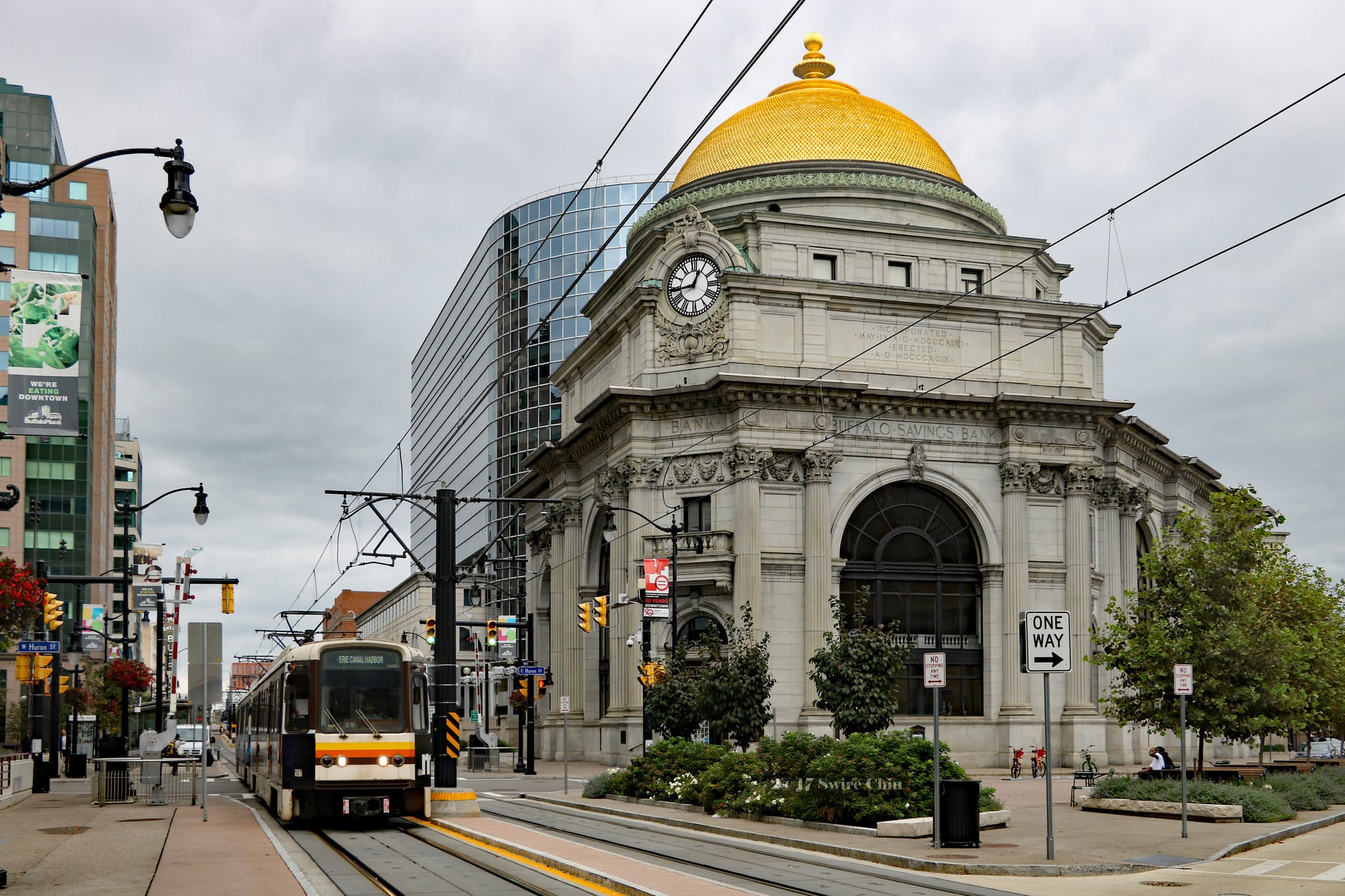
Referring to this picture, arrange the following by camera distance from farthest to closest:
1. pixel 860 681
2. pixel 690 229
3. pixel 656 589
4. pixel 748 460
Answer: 1. pixel 690 229
2. pixel 748 460
3. pixel 656 589
4. pixel 860 681

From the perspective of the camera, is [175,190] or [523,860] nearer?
[175,190]

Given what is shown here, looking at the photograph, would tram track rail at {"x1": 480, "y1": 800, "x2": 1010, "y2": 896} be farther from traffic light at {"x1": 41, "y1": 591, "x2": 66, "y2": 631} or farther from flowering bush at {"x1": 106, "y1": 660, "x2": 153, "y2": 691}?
flowering bush at {"x1": 106, "y1": 660, "x2": 153, "y2": 691}

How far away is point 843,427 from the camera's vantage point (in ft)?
181

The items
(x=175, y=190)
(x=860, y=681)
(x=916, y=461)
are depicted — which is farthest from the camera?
(x=916, y=461)

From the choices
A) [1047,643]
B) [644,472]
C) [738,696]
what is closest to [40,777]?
[738,696]

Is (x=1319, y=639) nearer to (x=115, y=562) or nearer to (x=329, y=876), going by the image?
(x=329, y=876)

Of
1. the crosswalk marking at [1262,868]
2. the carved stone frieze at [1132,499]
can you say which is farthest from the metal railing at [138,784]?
the carved stone frieze at [1132,499]

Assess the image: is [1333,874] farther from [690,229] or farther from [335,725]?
[690,229]

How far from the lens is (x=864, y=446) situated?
55531mm

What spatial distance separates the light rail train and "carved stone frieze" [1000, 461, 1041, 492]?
34593 mm

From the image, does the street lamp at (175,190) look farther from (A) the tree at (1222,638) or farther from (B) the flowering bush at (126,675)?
(B) the flowering bush at (126,675)

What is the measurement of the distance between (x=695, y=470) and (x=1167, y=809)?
30386mm

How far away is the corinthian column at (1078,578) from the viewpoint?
5603cm

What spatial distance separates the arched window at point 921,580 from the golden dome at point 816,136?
16223 millimetres
